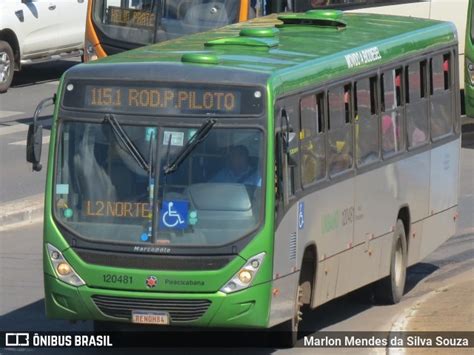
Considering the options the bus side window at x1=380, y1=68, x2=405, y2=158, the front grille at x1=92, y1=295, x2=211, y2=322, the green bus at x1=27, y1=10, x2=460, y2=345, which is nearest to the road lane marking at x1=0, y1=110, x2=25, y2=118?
the bus side window at x1=380, y1=68, x2=405, y2=158

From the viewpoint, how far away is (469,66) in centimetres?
2642

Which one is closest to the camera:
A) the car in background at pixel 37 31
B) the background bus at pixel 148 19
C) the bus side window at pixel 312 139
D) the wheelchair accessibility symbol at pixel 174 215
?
the wheelchair accessibility symbol at pixel 174 215

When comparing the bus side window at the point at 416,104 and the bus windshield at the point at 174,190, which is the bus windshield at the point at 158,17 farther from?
the bus windshield at the point at 174,190

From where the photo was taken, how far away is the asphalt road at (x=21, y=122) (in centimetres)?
2102

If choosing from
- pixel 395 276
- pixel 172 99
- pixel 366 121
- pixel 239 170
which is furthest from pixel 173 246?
pixel 395 276

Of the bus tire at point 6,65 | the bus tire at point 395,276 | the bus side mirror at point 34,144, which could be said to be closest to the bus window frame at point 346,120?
the bus tire at point 395,276

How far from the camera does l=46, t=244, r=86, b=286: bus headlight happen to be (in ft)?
40.1

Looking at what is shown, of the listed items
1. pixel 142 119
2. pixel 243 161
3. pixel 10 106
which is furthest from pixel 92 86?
pixel 10 106

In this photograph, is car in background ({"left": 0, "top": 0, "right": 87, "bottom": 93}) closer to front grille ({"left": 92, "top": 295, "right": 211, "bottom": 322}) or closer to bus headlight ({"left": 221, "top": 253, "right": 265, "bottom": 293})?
front grille ({"left": 92, "top": 295, "right": 211, "bottom": 322})

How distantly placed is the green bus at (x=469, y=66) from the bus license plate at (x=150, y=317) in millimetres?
15201

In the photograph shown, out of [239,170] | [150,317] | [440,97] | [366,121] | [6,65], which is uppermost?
[239,170]

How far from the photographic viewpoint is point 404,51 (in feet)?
51.2

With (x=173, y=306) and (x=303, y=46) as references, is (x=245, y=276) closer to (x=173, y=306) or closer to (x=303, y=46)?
(x=173, y=306)

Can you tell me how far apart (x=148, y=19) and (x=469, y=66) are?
5.53 metres
